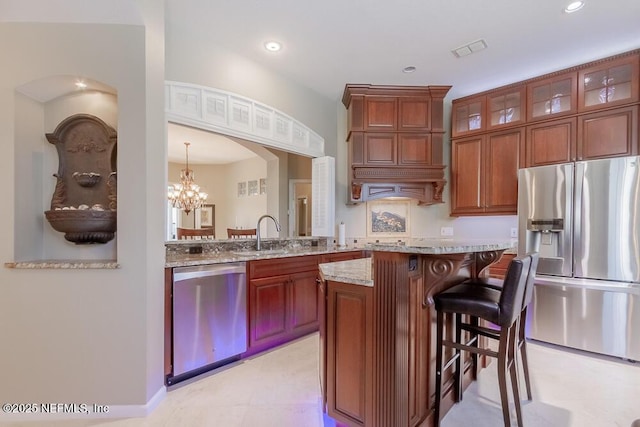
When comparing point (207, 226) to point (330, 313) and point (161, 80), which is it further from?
point (330, 313)

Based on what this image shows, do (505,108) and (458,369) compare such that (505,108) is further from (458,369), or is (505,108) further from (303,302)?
(303,302)

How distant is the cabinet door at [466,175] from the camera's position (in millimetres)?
3635

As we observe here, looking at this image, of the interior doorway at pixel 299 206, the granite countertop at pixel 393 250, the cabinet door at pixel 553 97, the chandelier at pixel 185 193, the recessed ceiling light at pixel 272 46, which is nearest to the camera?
the granite countertop at pixel 393 250

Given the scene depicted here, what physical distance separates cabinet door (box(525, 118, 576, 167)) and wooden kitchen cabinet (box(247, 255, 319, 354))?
270cm

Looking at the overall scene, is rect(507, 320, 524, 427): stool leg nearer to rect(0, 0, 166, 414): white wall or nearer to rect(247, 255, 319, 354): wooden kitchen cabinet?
rect(247, 255, 319, 354): wooden kitchen cabinet

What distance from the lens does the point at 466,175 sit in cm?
374

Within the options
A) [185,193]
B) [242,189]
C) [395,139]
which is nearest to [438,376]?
[395,139]

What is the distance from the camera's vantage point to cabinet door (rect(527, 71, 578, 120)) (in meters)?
3.03

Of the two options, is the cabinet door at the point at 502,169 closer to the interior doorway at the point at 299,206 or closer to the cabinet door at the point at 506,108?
the cabinet door at the point at 506,108

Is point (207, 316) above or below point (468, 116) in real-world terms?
below

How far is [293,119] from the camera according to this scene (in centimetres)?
358

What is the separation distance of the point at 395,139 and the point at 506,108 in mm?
1323

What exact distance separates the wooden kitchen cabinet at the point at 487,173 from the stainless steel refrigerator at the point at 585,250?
0.31 metres

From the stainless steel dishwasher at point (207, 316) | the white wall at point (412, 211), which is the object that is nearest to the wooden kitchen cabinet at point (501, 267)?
the white wall at point (412, 211)
